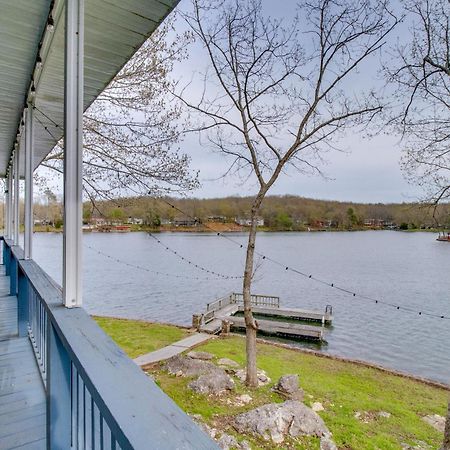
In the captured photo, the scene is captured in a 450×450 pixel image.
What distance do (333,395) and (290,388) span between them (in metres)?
1.25

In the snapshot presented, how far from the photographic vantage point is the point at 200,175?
342 inches

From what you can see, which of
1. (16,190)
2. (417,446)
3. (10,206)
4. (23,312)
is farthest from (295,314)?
(23,312)

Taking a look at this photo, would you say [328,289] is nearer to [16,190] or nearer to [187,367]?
[187,367]

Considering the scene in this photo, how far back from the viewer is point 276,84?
9.75 m

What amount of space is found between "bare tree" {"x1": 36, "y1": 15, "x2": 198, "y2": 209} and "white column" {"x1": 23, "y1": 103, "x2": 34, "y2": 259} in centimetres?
441

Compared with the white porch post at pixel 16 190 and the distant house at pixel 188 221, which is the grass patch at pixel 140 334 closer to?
the distant house at pixel 188 221

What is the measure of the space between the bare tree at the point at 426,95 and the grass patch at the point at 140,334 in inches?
319

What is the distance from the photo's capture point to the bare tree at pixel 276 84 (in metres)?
8.77

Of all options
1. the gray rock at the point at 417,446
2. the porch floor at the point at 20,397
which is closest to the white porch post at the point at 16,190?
the porch floor at the point at 20,397

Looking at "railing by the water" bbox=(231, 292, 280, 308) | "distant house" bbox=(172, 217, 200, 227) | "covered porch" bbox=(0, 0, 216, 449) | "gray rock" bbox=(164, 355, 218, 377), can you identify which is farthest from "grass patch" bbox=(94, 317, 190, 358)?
"covered porch" bbox=(0, 0, 216, 449)

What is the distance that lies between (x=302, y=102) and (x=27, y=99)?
24.2 ft

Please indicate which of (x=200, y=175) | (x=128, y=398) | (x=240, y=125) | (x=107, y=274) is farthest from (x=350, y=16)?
(x=107, y=274)

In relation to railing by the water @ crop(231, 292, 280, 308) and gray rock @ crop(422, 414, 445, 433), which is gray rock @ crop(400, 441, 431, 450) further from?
railing by the water @ crop(231, 292, 280, 308)

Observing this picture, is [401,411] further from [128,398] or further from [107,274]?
[107,274]
